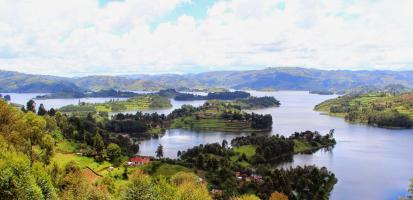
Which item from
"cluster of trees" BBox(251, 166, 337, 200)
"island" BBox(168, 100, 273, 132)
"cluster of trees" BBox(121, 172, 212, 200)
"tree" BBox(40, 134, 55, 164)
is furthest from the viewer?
"island" BBox(168, 100, 273, 132)

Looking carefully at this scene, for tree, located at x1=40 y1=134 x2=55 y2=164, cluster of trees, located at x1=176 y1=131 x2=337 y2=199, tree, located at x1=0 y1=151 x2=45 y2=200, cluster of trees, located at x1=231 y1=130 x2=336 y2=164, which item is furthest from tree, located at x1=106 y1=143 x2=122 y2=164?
tree, located at x1=0 y1=151 x2=45 y2=200

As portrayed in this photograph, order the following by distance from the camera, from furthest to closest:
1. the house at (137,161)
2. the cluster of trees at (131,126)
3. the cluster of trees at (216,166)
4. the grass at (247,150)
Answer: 1. the cluster of trees at (131,126)
2. the grass at (247,150)
3. the house at (137,161)
4. the cluster of trees at (216,166)

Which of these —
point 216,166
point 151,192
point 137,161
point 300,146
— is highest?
point 151,192

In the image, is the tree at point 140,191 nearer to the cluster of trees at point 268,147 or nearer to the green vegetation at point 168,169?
the green vegetation at point 168,169

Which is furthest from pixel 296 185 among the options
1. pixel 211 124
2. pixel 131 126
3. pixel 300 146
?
pixel 211 124

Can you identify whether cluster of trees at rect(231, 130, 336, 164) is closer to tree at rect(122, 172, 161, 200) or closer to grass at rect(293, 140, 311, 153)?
grass at rect(293, 140, 311, 153)

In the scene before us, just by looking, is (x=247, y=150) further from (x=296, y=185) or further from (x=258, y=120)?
(x=258, y=120)

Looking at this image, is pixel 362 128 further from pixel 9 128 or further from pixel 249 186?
pixel 9 128

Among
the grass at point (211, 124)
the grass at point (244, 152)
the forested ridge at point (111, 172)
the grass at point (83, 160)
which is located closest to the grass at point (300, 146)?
the forested ridge at point (111, 172)
